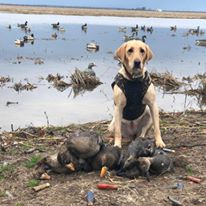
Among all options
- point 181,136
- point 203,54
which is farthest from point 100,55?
point 181,136

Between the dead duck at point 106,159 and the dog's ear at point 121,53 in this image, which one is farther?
the dog's ear at point 121,53

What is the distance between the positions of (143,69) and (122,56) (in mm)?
369

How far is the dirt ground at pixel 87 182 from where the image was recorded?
6.00 metres

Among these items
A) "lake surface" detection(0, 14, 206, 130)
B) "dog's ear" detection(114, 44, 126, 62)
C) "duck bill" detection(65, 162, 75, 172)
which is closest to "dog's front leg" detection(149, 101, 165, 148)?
"dog's ear" detection(114, 44, 126, 62)

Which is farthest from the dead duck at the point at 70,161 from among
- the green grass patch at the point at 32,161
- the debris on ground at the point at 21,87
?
the debris on ground at the point at 21,87

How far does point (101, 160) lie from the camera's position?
22.0 feet

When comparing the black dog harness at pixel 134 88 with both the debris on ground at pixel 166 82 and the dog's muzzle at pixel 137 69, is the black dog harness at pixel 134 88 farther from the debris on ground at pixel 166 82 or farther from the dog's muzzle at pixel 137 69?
the debris on ground at pixel 166 82

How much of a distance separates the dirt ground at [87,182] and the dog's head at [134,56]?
53.1 inches

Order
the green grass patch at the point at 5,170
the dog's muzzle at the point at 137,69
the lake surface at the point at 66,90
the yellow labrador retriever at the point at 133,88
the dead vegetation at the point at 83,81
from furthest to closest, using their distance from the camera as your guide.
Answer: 1. the dead vegetation at the point at 83,81
2. the lake surface at the point at 66,90
3. the yellow labrador retriever at the point at 133,88
4. the dog's muzzle at the point at 137,69
5. the green grass patch at the point at 5,170

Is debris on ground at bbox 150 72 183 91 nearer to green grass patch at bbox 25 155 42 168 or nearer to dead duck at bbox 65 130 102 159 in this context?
green grass patch at bbox 25 155 42 168

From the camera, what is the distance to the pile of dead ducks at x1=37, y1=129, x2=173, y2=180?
21.8ft

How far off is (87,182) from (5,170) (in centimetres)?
130

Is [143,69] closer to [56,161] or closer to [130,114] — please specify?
[130,114]

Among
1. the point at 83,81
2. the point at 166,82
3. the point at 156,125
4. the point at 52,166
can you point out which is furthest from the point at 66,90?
the point at 52,166
